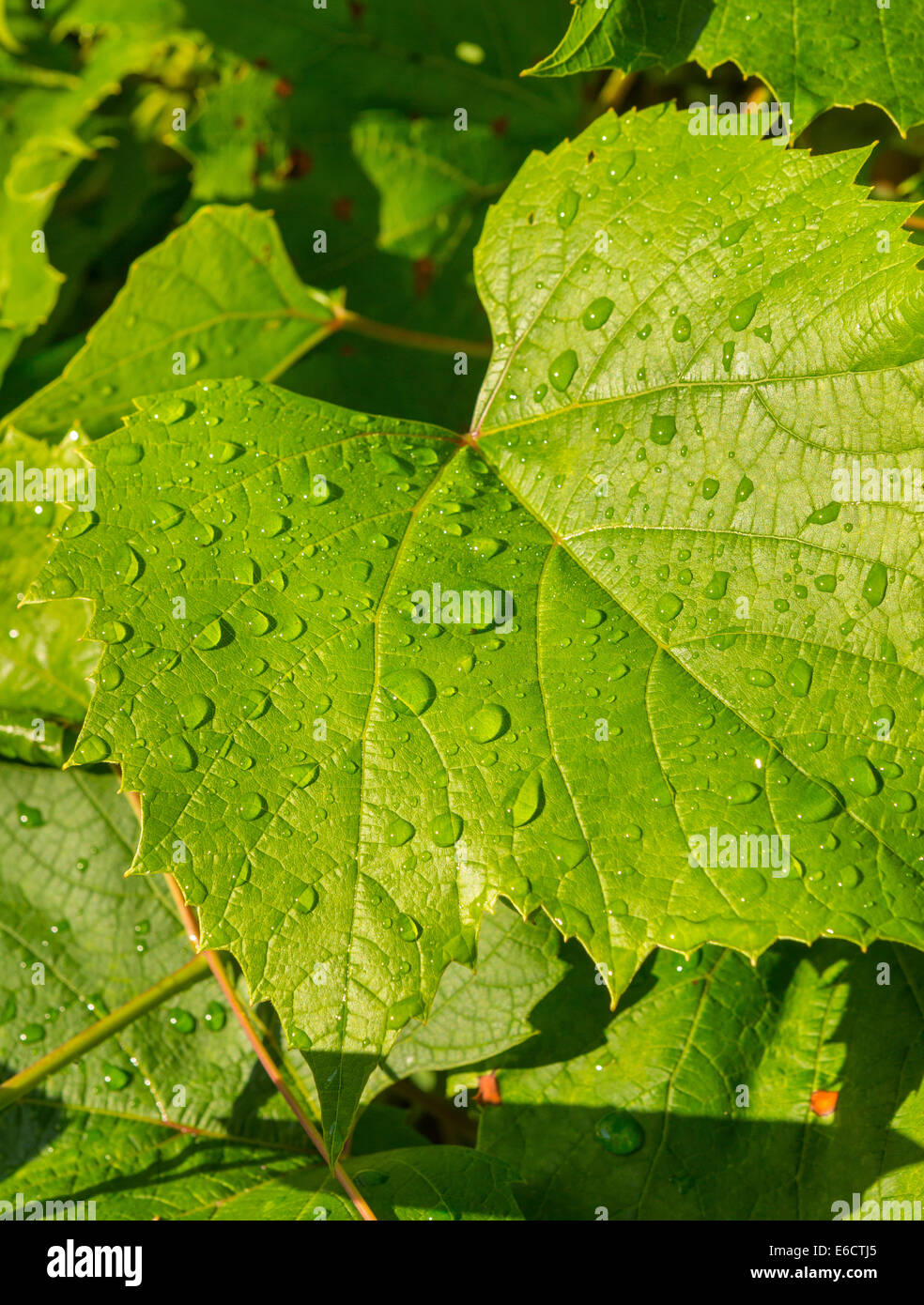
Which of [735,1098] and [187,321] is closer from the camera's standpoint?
[735,1098]

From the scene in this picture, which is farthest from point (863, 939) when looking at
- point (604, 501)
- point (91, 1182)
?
point (91, 1182)

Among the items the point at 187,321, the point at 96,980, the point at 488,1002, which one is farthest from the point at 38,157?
A: the point at 488,1002

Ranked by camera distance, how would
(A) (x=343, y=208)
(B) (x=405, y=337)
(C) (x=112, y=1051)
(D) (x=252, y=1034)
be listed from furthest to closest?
(A) (x=343, y=208)
(B) (x=405, y=337)
(C) (x=112, y=1051)
(D) (x=252, y=1034)

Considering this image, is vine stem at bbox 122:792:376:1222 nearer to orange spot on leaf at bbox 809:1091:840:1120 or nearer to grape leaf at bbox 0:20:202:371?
orange spot on leaf at bbox 809:1091:840:1120

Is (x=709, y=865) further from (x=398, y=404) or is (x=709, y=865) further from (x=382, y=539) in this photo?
(x=398, y=404)

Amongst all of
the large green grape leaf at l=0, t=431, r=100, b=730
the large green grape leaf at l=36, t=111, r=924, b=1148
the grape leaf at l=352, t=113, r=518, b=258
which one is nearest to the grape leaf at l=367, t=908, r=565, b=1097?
the large green grape leaf at l=36, t=111, r=924, b=1148

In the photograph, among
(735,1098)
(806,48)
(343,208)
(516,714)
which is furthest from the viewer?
(343,208)

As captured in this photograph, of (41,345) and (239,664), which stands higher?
(41,345)

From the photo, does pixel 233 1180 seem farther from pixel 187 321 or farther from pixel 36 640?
pixel 187 321

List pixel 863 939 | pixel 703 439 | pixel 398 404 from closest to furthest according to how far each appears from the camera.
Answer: pixel 863 939 < pixel 703 439 < pixel 398 404
